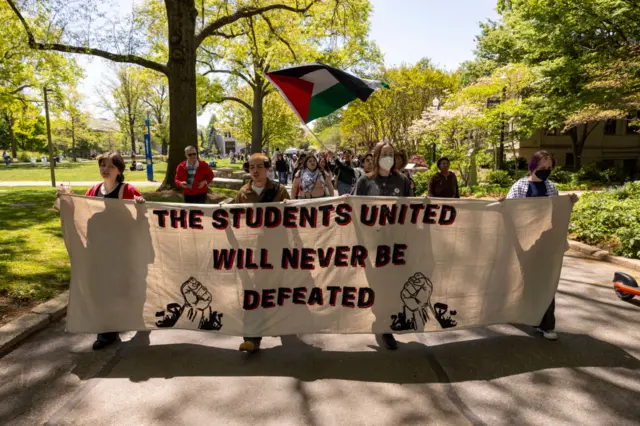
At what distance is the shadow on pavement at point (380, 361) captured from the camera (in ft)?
11.8

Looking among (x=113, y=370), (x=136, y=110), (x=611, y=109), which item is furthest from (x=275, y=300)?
(x=136, y=110)

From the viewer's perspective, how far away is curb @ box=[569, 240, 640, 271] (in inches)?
267

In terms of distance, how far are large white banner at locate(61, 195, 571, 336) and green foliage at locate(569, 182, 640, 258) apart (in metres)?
4.74

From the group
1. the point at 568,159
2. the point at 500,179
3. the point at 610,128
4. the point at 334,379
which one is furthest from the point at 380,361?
the point at 610,128

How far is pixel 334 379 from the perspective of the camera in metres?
3.51

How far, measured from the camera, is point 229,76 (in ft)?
95.6

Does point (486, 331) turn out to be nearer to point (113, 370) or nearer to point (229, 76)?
point (113, 370)

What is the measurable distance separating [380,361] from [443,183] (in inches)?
204

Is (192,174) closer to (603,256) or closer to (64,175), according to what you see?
(603,256)

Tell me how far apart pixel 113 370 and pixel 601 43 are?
75.9 feet

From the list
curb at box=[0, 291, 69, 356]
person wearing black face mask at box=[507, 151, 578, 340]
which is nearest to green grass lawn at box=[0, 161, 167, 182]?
curb at box=[0, 291, 69, 356]

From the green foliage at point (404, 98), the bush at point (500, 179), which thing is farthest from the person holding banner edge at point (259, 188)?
the green foliage at point (404, 98)

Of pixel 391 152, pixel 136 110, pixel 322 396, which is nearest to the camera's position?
pixel 322 396

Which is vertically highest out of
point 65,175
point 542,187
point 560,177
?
point 542,187
